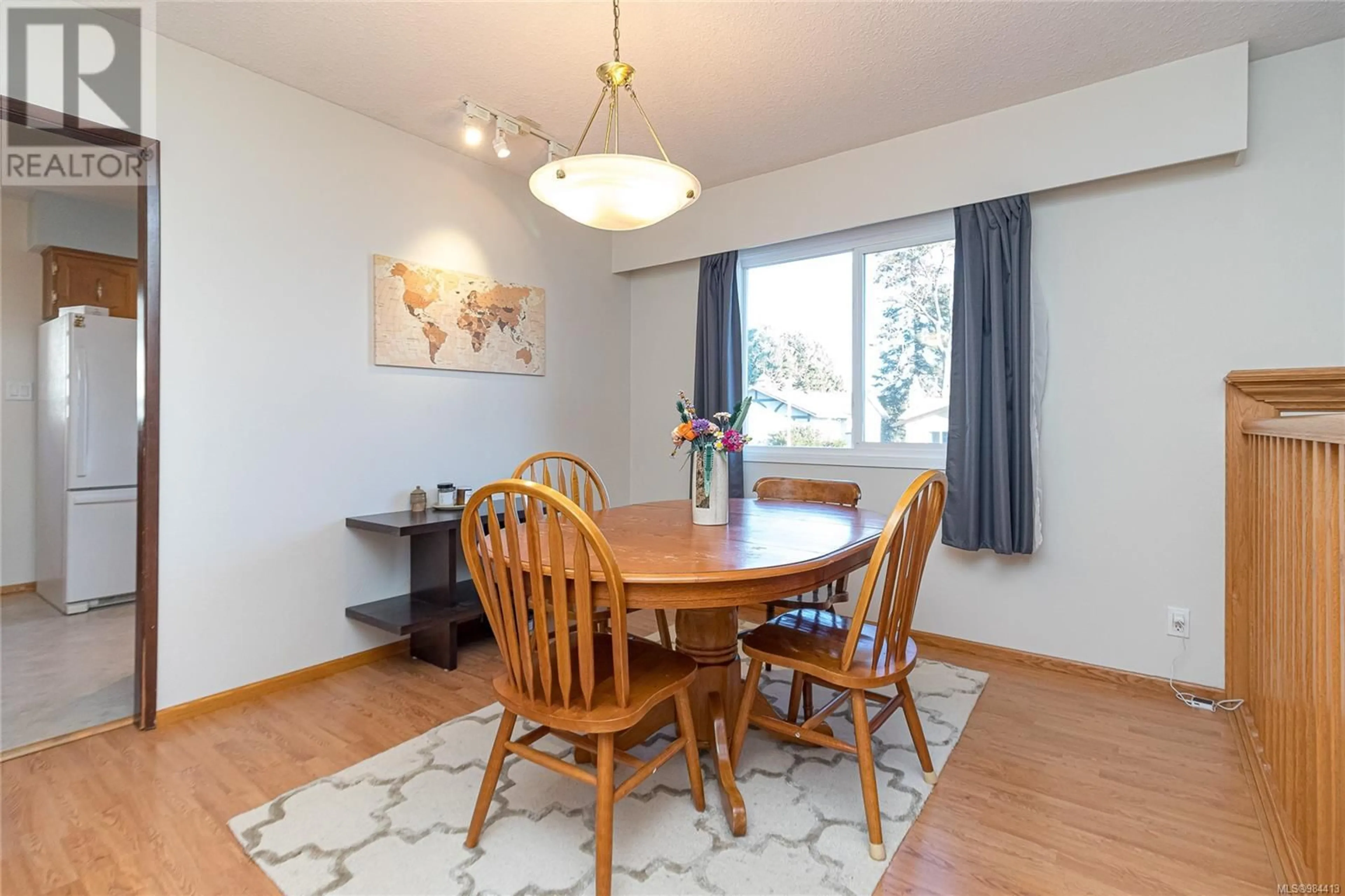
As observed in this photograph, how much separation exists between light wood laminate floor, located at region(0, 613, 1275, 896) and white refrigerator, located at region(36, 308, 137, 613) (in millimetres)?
2032

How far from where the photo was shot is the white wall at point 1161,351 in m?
2.32

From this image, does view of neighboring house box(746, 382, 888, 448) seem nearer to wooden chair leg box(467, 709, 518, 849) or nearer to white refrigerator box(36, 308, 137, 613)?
wooden chair leg box(467, 709, 518, 849)

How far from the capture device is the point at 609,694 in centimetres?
147

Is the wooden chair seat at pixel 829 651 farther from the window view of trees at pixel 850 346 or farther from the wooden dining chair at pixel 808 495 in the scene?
the window view of trees at pixel 850 346

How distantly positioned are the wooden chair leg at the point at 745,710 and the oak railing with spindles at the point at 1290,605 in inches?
46.8

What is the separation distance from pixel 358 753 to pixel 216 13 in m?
2.57

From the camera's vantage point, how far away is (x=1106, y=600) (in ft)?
8.82

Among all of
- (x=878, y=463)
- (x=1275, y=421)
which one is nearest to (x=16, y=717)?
(x=878, y=463)

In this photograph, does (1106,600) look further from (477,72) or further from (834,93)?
(477,72)

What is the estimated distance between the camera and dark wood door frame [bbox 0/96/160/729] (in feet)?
7.27

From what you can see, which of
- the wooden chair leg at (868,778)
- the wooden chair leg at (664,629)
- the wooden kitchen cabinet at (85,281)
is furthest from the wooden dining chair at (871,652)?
the wooden kitchen cabinet at (85,281)

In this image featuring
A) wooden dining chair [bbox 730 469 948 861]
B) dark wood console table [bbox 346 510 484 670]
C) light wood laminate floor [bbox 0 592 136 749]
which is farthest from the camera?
dark wood console table [bbox 346 510 484 670]

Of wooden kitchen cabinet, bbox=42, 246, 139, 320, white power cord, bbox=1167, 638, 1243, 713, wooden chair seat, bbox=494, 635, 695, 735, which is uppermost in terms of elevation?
wooden kitchen cabinet, bbox=42, 246, 139, 320

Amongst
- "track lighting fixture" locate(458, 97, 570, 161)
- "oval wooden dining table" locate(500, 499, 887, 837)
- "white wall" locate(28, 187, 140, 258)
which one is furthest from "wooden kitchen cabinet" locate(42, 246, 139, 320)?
"oval wooden dining table" locate(500, 499, 887, 837)
